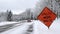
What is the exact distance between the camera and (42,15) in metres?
14.4

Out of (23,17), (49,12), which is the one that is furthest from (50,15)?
(23,17)

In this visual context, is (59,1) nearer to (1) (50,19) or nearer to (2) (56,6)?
(2) (56,6)

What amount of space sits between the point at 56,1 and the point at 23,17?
381 ft

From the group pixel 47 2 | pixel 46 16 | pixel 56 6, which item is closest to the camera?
pixel 46 16

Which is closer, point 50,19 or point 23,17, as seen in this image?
point 50,19

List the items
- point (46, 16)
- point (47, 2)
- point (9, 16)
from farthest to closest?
1. point (9, 16)
2. point (47, 2)
3. point (46, 16)

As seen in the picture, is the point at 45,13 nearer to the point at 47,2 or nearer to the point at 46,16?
the point at 46,16

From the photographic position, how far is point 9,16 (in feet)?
475

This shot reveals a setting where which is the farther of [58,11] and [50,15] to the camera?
[58,11]

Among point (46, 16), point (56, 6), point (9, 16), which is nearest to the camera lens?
point (46, 16)

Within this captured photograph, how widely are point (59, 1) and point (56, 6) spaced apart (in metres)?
2.72

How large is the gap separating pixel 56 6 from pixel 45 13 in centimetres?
4794

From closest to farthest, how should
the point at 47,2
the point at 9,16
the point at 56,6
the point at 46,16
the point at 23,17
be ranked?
the point at 46,16
the point at 56,6
the point at 47,2
the point at 9,16
the point at 23,17

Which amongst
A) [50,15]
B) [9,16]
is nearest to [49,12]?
[50,15]
